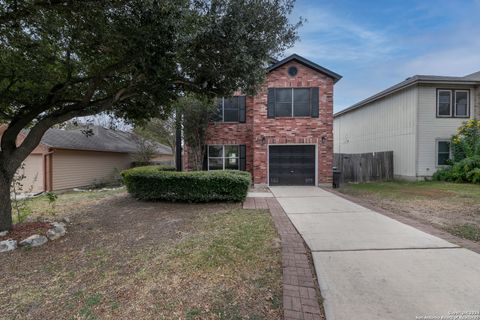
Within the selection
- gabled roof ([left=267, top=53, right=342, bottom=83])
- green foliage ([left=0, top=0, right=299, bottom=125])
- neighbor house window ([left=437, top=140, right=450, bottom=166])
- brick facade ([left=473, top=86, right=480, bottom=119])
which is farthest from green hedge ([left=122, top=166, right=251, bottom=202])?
brick facade ([left=473, top=86, right=480, bottom=119])

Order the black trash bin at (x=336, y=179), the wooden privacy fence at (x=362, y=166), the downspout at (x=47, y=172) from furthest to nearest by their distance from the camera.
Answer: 1. the wooden privacy fence at (x=362, y=166)
2. the downspout at (x=47, y=172)
3. the black trash bin at (x=336, y=179)

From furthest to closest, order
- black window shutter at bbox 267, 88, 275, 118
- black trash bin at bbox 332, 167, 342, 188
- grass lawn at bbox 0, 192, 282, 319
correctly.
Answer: black window shutter at bbox 267, 88, 275, 118 → black trash bin at bbox 332, 167, 342, 188 → grass lawn at bbox 0, 192, 282, 319

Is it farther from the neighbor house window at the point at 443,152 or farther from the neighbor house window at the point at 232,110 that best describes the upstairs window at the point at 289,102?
the neighbor house window at the point at 443,152

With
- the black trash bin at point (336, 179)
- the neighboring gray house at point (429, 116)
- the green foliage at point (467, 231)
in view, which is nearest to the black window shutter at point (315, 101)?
the black trash bin at point (336, 179)

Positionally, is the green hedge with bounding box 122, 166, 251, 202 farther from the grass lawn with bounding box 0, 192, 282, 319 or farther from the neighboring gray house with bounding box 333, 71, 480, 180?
the neighboring gray house with bounding box 333, 71, 480, 180

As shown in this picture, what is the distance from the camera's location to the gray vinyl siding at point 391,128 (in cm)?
1437

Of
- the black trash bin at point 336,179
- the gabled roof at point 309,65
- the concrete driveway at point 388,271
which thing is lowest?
the concrete driveway at point 388,271

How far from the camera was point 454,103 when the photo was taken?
14.3 meters

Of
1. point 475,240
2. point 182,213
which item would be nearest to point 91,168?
point 182,213

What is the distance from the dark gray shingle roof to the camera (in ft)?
50.9

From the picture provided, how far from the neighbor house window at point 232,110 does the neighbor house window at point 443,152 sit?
10.8 metres

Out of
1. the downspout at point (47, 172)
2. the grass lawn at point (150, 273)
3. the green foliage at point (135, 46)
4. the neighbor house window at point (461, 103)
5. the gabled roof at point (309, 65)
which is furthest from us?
the downspout at point (47, 172)

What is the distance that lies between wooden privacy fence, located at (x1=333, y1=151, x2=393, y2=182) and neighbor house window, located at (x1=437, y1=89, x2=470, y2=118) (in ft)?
12.2

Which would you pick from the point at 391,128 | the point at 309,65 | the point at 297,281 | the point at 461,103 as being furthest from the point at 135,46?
the point at 461,103
